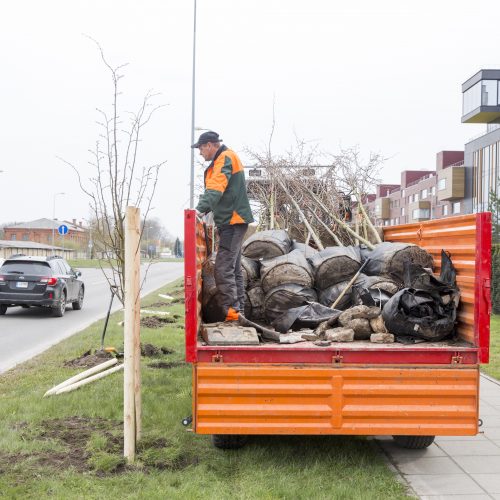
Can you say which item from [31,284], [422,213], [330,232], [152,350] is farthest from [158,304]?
[422,213]

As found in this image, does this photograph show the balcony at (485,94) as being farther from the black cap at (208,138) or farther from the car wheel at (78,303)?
the black cap at (208,138)

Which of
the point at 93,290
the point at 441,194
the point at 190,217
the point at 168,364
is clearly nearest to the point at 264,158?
the point at 168,364

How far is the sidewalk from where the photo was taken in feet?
14.2

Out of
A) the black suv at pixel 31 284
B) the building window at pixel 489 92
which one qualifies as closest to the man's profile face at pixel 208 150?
the black suv at pixel 31 284

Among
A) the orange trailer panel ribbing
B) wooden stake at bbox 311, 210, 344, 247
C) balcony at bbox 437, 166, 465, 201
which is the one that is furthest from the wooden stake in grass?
balcony at bbox 437, 166, 465, 201

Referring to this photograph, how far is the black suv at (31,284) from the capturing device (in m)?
15.5

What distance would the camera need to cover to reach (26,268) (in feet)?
51.9

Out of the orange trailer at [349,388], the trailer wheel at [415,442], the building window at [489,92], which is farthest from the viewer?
the building window at [489,92]

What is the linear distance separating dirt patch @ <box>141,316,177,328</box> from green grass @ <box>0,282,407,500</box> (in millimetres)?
6046

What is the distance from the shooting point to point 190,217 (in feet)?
14.5

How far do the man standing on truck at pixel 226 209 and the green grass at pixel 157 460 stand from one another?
114 centimetres

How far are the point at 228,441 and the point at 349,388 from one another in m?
1.19

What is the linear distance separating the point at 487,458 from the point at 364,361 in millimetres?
1706

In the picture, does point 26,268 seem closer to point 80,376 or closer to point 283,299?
point 80,376
